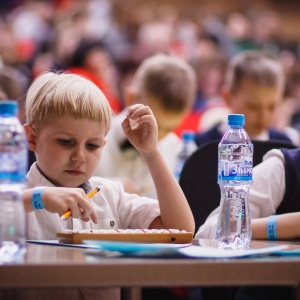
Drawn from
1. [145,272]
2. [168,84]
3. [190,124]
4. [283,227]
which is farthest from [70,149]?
[190,124]

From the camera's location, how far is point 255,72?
413cm

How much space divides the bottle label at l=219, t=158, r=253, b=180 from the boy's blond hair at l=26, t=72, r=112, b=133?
38cm

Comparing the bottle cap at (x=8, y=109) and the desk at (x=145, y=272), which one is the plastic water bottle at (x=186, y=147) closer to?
the bottle cap at (x=8, y=109)

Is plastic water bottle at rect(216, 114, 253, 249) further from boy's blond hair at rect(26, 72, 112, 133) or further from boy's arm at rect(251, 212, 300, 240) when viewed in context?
boy's blond hair at rect(26, 72, 112, 133)

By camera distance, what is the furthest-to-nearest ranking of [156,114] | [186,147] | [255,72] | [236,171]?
[255,72] < [156,114] < [186,147] < [236,171]

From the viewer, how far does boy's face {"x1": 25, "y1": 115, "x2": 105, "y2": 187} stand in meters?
2.12

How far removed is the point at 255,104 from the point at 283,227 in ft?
6.39

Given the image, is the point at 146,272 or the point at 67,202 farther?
the point at 67,202

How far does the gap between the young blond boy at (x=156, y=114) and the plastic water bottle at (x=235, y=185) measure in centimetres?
162

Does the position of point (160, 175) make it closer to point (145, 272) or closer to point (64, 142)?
point (64, 142)

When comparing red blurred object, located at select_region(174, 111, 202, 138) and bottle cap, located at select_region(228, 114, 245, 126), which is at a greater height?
red blurred object, located at select_region(174, 111, 202, 138)

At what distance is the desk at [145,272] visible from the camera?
4.45 feet

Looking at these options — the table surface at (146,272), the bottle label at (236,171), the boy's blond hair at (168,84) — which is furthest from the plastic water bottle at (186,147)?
the table surface at (146,272)

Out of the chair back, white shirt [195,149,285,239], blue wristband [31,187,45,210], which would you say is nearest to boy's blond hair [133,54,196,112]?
the chair back
